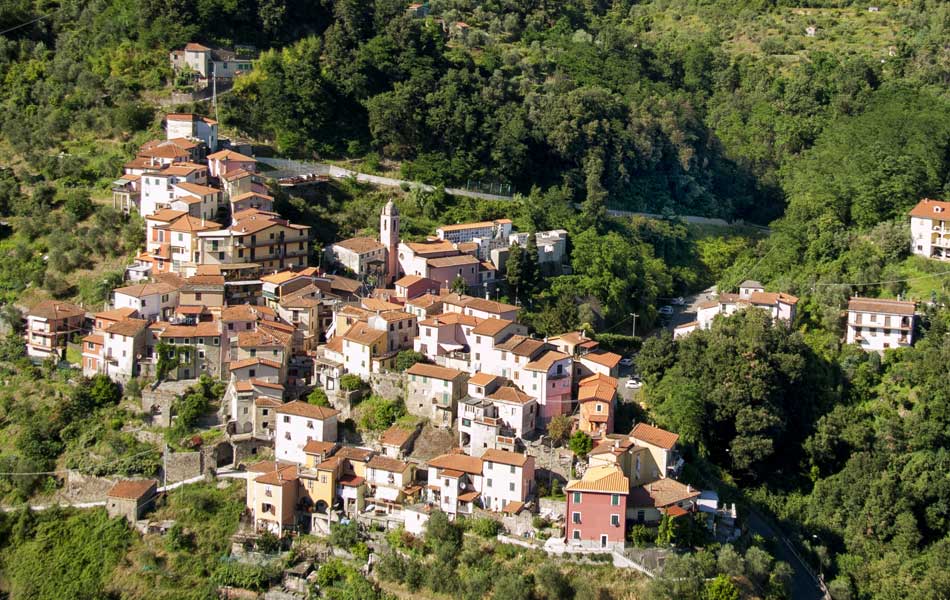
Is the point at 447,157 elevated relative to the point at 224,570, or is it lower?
elevated

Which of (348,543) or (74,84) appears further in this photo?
(74,84)

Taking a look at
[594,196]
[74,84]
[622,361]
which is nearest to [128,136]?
[74,84]

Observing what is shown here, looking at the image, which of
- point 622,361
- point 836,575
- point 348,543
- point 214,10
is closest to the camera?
point 348,543

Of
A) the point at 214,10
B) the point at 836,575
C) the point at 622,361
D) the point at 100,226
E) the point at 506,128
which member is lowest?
the point at 836,575

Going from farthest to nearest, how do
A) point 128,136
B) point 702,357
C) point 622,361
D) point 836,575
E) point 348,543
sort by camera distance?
point 128,136 → point 622,361 → point 702,357 → point 836,575 → point 348,543

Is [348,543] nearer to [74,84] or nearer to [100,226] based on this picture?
[100,226]

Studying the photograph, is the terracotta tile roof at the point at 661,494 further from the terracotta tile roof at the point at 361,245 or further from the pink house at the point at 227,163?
the pink house at the point at 227,163

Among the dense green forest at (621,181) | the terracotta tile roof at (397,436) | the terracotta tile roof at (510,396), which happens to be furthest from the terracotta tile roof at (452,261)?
the terracotta tile roof at (397,436)
